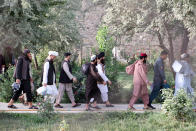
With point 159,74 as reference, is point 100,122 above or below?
below

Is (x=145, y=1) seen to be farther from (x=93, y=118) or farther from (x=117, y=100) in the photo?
(x=93, y=118)

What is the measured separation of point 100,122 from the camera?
24.3 ft

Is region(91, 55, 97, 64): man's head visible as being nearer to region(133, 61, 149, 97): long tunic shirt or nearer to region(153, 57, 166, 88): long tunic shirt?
region(133, 61, 149, 97): long tunic shirt

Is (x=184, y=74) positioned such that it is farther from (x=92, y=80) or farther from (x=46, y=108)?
(x=46, y=108)

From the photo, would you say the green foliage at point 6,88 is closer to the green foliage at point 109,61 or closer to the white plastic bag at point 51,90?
the white plastic bag at point 51,90

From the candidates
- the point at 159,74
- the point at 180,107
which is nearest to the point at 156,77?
the point at 159,74

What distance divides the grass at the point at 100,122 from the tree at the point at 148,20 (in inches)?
305

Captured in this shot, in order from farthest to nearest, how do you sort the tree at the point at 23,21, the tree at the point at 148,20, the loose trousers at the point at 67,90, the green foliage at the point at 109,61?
the tree at the point at 148,20, the tree at the point at 23,21, the green foliage at the point at 109,61, the loose trousers at the point at 67,90

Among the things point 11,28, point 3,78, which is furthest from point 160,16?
point 3,78

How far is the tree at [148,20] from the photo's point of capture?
50.1ft

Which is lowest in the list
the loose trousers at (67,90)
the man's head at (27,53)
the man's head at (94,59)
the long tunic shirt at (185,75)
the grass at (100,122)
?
the grass at (100,122)

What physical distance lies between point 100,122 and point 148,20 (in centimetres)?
976

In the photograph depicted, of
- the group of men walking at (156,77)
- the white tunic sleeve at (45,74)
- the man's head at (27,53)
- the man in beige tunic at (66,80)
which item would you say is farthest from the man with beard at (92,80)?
the man's head at (27,53)

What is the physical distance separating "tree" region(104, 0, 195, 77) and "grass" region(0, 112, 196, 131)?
774cm
